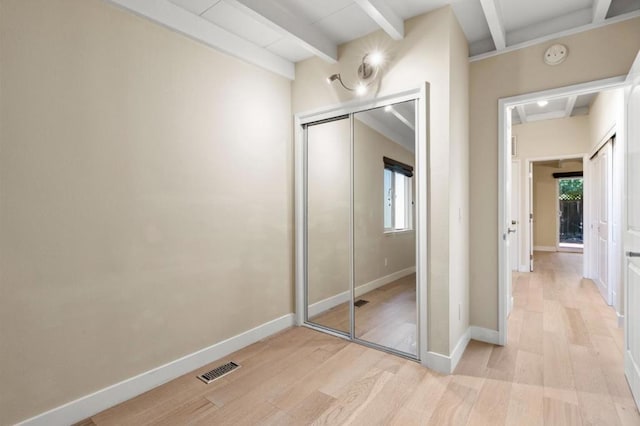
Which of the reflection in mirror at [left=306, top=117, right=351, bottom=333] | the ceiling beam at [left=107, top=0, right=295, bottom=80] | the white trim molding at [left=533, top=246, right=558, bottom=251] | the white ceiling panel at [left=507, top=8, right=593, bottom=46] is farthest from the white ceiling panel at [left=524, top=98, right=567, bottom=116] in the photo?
the white trim molding at [left=533, top=246, right=558, bottom=251]

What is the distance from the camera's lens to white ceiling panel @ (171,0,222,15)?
226cm

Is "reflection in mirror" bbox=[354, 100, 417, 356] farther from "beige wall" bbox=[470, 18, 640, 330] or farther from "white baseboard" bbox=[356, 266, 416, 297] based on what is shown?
"beige wall" bbox=[470, 18, 640, 330]

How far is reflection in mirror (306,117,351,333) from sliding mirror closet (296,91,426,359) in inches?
0.4

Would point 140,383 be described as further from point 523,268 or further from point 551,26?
point 523,268

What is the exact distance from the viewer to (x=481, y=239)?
A: 292 cm

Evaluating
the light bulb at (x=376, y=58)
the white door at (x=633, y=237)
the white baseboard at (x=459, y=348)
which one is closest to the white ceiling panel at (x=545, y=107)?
the white door at (x=633, y=237)

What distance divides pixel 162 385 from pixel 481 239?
9.66ft

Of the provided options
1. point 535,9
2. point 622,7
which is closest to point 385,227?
point 535,9

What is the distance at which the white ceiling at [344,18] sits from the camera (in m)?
2.25

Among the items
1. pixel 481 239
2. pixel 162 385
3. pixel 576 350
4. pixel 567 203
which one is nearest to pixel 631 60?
pixel 481 239

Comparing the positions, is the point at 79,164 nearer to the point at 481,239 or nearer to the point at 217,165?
the point at 217,165

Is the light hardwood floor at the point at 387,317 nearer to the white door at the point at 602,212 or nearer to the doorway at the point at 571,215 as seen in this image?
the white door at the point at 602,212

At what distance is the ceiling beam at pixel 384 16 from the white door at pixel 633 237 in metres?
1.56

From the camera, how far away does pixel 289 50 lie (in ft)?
9.84
